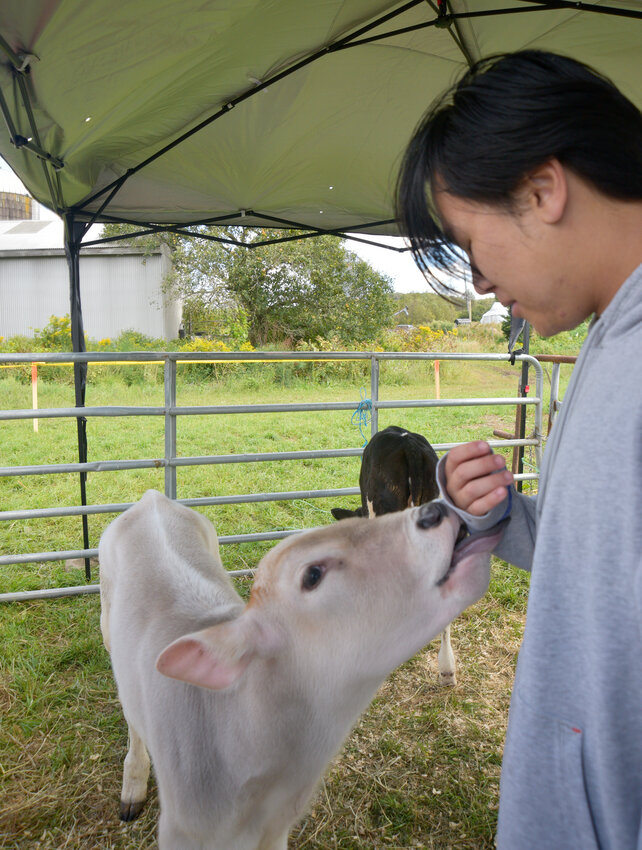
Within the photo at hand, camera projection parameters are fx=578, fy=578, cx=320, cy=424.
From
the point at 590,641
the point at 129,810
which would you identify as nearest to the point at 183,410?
the point at 129,810

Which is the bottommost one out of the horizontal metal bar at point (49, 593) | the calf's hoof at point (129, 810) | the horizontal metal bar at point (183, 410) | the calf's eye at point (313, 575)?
the calf's hoof at point (129, 810)

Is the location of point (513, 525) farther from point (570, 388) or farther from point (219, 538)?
point (219, 538)

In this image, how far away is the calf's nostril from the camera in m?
Answer: 1.23

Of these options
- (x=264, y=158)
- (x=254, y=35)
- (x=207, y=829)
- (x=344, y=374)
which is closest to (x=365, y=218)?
(x=264, y=158)

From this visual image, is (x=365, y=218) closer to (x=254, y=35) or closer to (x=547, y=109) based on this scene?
(x=254, y=35)

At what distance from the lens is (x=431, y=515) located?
1241 millimetres

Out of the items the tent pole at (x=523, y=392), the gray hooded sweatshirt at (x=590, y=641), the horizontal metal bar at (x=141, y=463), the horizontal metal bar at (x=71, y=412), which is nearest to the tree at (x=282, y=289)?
the tent pole at (x=523, y=392)

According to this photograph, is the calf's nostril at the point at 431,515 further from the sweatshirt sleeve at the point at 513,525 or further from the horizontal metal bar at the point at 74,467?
the horizontal metal bar at the point at 74,467

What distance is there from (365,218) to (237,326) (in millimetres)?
12380

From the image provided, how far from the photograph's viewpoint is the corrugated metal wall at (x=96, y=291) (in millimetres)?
18234

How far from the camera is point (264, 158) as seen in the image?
3.79m

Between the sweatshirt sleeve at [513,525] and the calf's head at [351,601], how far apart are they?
0.03 m

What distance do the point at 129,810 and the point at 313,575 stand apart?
5.56ft

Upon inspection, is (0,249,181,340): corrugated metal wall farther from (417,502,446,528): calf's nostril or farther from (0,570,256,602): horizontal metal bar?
(417,502,446,528): calf's nostril
